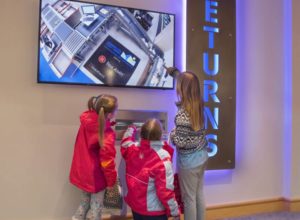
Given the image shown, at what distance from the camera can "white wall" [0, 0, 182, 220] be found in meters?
2.45

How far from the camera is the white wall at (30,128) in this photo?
2.45 metres

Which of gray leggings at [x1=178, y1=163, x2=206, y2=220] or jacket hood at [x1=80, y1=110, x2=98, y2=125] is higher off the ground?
jacket hood at [x1=80, y1=110, x2=98, y2=125]

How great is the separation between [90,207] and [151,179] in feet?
1.90

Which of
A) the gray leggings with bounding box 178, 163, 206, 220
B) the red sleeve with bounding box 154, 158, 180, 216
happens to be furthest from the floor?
the red sleeve with bounding box 154, 158, 180, 216

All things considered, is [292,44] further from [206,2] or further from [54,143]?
[54,143]

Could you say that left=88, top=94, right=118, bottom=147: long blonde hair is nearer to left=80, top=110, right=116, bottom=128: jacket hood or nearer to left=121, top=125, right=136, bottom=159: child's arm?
left=80, top=110, right=116, bottom=128: jacket hood

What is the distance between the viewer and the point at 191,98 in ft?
7.81

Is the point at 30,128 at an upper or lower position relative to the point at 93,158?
upper

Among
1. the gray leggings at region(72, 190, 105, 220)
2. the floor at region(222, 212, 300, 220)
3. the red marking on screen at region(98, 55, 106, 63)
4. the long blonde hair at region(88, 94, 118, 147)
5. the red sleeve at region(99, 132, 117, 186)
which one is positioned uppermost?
the red marking on screen at region(98, 55, 106, 63)

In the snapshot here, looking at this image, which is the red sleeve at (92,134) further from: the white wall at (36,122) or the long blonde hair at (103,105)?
the white wall at (36,122)

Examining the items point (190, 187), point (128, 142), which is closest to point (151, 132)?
point (128, 142)

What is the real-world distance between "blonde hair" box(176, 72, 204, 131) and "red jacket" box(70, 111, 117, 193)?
0.58 m

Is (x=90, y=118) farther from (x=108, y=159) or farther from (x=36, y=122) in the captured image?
(x=36, y=122)

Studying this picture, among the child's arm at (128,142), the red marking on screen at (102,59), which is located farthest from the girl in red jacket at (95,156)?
the red marking on screen at (102,59)
